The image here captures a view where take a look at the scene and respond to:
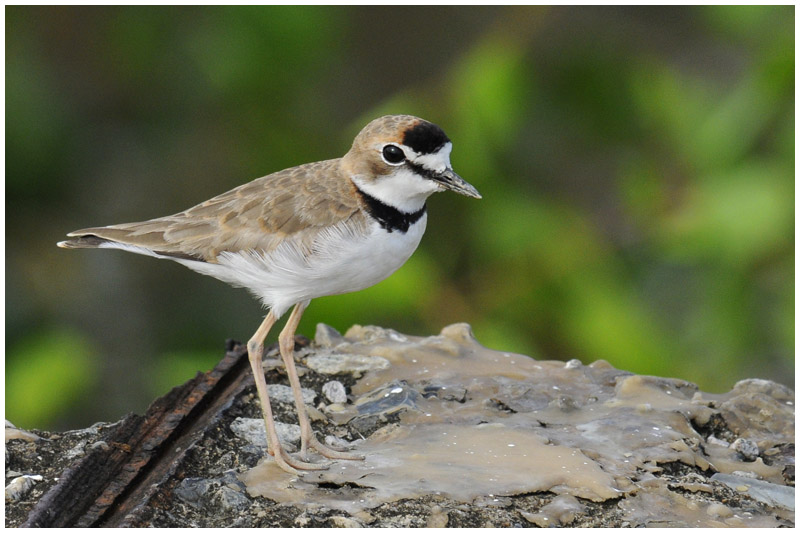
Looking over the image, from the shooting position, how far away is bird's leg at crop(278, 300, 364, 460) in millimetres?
3814

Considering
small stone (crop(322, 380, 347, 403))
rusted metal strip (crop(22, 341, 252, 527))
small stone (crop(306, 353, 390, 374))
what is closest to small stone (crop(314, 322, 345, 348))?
small stone (crop(306, 353, 390, 374))

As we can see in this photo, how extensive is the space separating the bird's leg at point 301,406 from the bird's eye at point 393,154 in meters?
0.70

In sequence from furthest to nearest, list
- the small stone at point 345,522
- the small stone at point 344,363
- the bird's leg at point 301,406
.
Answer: the small stone at point 344,363
the bird's leg at point 301,406
the small stone at point 345,522

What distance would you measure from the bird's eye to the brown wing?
0.19 m

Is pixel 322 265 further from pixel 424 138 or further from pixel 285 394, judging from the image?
pixel 285 394

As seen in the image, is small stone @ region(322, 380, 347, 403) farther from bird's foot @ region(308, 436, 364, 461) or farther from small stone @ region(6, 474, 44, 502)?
small stone @ region(6, 474, 44, 502)

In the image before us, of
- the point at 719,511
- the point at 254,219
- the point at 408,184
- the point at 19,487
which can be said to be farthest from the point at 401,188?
the point at 19,487

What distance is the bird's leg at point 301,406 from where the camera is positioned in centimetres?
381

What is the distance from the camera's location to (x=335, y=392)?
4.27 meters

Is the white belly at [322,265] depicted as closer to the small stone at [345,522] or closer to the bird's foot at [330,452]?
the bird's foot at [330,452]

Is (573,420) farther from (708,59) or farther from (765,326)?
(708,59)

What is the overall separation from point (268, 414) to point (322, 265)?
583 mm

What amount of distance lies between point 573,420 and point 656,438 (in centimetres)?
34

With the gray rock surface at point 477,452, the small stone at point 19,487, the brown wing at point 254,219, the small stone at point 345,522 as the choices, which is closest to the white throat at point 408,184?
the brown wing at point 254,219
